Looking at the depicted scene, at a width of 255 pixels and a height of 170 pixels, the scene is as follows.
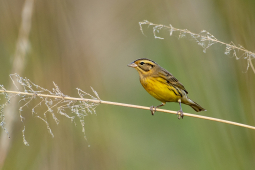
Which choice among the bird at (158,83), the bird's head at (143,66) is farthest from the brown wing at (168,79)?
the bird's head at (143,66)

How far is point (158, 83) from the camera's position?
338cm

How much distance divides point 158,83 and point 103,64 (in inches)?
54.3

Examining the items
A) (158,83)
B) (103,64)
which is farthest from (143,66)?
(103,64)

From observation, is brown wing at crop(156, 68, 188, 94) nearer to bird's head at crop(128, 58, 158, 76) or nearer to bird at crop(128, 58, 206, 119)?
bird at crop(128, 58, 206, 119)

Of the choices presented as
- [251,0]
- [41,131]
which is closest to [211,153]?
[251,0]

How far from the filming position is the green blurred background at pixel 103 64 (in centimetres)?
282

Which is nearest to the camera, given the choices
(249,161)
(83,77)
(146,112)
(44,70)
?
(249,161)

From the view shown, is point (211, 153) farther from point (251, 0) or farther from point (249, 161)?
point (251, 0)

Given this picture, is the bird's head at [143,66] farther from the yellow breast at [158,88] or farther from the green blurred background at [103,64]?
the green blurred background at [103,64]

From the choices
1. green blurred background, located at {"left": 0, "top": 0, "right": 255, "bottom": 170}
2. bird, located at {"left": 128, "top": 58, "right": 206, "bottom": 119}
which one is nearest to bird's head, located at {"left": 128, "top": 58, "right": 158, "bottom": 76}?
bird, located at {"left": 128, "top": 58, "right": 206, "bottom": 119}

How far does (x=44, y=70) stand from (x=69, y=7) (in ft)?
2.90

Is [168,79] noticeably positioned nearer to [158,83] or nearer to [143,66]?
[158,83]

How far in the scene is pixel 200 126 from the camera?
3.44 m

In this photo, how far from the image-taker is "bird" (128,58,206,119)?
334 centimetres
